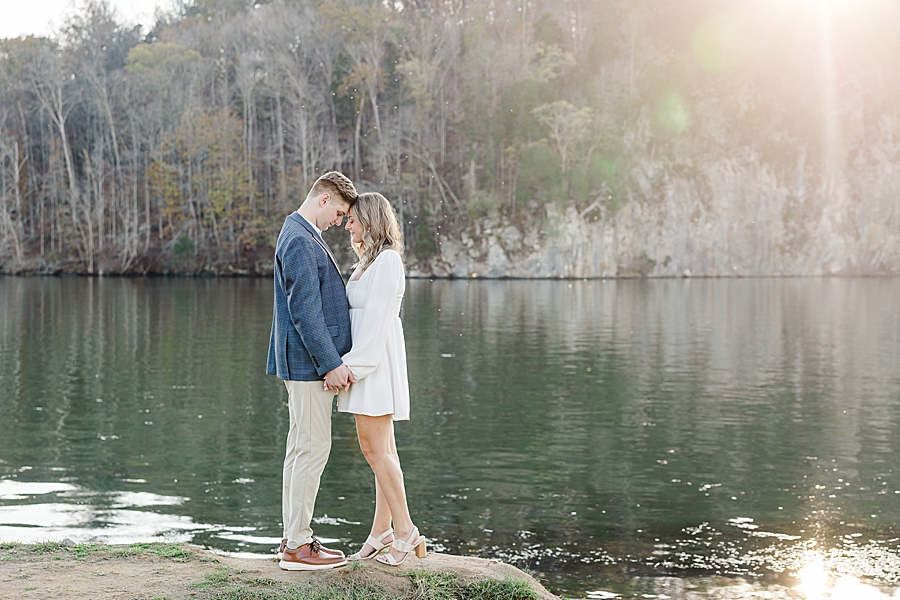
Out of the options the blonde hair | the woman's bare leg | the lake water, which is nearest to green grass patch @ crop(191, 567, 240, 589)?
the woman's bare leg

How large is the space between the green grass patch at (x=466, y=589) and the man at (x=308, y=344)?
0.65 m

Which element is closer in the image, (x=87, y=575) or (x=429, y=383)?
(x=87, y=575)

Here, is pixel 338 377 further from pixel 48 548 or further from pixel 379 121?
pixel 379 121

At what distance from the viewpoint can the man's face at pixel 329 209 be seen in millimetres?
6402

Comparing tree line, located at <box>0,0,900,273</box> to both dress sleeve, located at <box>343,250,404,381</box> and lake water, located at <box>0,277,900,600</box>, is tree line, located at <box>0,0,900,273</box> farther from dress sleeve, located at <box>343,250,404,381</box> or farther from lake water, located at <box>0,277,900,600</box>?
dress sleeve, located at <box>343,250,404,381</box>

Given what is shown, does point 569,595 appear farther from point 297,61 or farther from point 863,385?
point 297,61

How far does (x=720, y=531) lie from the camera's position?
11156 millimetres

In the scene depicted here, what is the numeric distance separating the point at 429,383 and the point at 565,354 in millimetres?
6345

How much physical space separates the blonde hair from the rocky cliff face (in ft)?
232

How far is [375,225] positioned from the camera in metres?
6.31

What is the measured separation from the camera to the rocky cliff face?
254 feet

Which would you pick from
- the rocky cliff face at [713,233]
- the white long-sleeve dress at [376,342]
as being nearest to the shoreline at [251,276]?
the rocky cliff face at [713,233]

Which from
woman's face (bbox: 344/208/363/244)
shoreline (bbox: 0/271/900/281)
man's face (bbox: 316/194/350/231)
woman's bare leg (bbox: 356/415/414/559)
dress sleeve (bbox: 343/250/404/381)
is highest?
man's face (bbox: 316/194/350/231)

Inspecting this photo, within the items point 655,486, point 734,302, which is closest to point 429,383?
point 655,486
